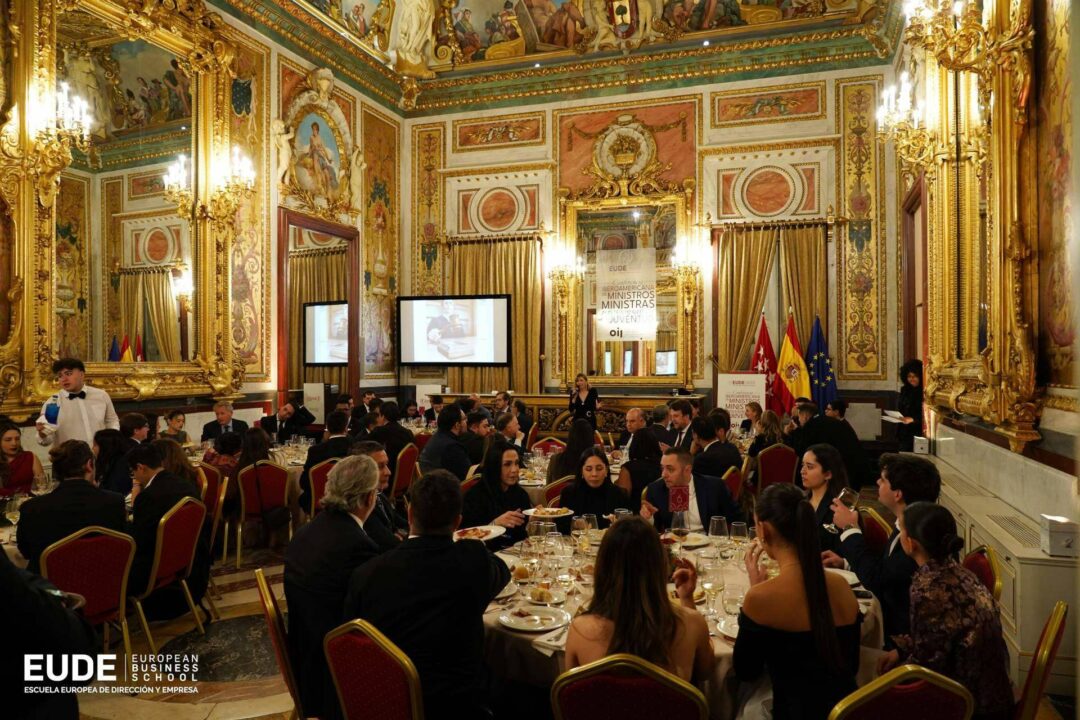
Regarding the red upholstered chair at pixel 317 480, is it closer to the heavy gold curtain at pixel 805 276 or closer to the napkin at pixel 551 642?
the napkin at pixel 551 642

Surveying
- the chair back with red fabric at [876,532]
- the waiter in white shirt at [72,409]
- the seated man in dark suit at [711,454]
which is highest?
the waiter in white shirt at [72,409]

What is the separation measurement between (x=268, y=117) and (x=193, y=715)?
8.11 metres

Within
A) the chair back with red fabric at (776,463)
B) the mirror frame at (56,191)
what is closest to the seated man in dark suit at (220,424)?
the mirror frame at (56,191)

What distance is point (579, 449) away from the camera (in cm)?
543

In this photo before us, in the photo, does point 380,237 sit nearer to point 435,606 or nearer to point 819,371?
point 819,371

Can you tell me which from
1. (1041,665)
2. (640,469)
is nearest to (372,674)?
(1041,665)

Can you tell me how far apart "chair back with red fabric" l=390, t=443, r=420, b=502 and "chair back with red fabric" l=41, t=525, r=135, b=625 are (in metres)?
3.24

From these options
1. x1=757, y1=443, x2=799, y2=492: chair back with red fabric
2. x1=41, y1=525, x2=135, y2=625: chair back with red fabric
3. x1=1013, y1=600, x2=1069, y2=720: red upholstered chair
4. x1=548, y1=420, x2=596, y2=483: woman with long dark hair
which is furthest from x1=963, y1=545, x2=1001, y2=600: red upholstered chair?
x1=41, y1=525, x2=135, y2=625: chair back with red fabric

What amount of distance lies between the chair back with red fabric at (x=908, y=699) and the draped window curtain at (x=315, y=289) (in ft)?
34.7

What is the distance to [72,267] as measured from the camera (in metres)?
7.17

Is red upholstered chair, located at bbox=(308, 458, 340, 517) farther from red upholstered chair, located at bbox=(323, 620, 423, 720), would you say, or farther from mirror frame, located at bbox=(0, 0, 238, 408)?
red upholstered chair, located at bbox=(323, 620, 423, 720)

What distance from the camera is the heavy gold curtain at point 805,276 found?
11.0 m

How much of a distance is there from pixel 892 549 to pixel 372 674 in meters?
2.32

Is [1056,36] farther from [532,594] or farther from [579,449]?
[532,594]
